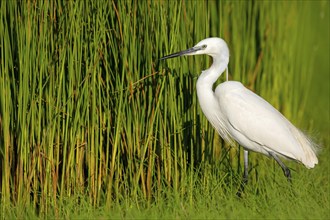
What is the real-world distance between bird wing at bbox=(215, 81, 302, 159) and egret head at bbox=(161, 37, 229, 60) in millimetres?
230

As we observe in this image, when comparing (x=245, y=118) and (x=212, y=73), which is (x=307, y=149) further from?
(x=212, y=73)

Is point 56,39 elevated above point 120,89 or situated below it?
above

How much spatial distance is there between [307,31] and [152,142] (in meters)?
3.74

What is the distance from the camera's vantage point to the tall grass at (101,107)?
5.02 metres

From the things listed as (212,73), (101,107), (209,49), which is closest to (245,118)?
(212,73)

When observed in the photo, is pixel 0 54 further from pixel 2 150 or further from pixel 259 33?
pixel 259 33

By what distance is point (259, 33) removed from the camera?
264 inches

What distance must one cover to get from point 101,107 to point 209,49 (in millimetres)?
808

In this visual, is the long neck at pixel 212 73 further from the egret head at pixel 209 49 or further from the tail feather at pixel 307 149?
the tail feather at pixel 307 149

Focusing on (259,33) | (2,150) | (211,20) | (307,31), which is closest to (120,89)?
(2,150)

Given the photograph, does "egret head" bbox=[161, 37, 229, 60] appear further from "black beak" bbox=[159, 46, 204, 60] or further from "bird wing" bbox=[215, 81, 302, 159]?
"bird wing" bbox=[215, 81, 302, 159]

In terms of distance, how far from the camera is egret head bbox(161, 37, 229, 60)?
5.15 m

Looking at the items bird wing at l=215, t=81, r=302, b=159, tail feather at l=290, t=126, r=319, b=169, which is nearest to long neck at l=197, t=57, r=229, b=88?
bird wing at l=215, t=81, r=302, b=159

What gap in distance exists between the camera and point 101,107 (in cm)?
523
